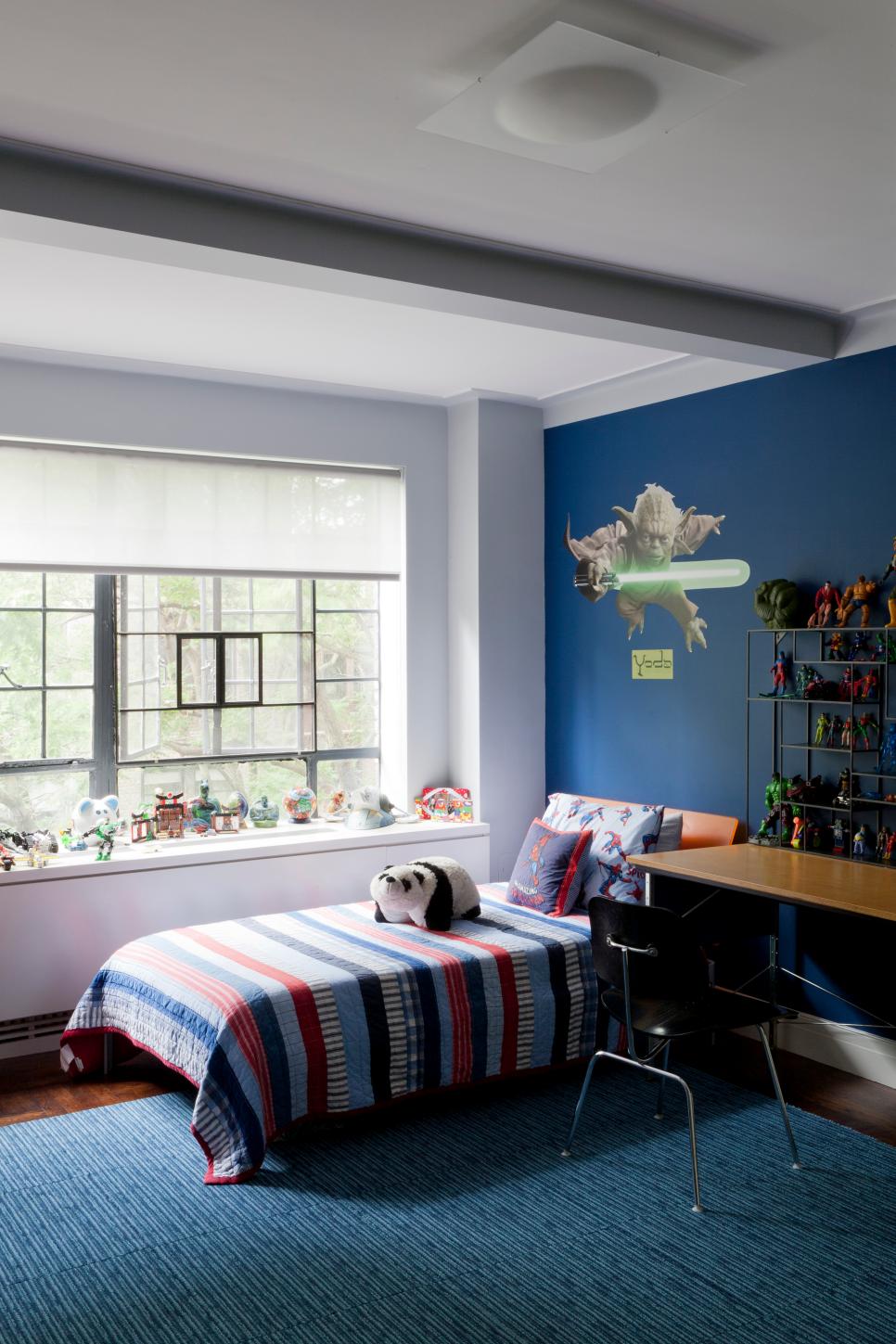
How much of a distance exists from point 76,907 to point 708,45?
3.65 m

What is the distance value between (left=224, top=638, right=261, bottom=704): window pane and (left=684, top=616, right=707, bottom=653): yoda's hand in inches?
76.2

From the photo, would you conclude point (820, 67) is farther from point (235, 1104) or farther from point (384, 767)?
point (384, 767)

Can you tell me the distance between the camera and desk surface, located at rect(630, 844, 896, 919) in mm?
3434

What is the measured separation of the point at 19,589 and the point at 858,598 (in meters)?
3.33

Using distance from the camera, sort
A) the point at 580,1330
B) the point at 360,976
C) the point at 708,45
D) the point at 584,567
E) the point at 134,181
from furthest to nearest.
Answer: the point at 584,567, the point at 360,976, the point at 134,181, the point at 580,1330, the point at 708,45

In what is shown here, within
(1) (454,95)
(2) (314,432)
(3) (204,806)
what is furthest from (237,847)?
(1) (454,95)

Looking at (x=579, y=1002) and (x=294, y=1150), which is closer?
(x=294, y=1150)

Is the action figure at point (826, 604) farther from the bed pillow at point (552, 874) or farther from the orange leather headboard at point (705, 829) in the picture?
the bed pillow at point (552, 874)

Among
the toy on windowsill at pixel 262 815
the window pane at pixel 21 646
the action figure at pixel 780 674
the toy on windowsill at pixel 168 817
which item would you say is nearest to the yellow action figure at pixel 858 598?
the action figure at pixel 780 674

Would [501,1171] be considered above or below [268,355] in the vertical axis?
below

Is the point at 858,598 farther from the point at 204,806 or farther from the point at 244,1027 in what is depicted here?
the point at 204,806

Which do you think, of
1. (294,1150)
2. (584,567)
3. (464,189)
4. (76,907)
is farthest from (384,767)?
(464,189)

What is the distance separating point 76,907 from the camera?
4535mm

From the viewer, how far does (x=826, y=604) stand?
168 inches
